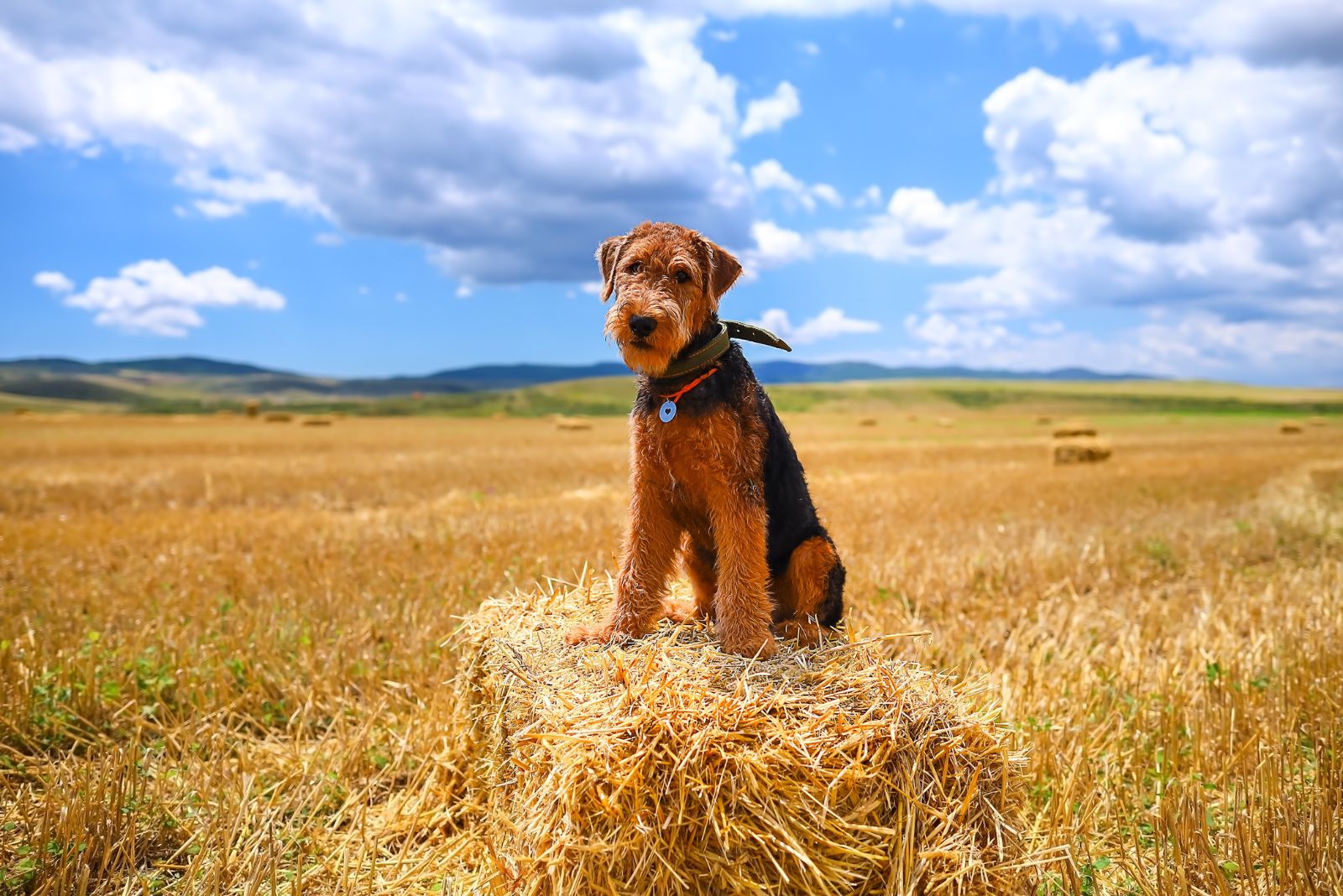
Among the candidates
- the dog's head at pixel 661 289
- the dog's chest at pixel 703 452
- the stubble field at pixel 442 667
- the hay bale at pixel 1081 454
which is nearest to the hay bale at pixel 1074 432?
the hay bale at pixel 1081 454

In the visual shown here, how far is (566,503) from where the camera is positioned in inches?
513

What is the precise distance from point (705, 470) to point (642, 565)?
0.61 meters

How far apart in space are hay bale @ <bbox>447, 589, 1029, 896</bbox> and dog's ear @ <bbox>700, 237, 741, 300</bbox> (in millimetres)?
1528

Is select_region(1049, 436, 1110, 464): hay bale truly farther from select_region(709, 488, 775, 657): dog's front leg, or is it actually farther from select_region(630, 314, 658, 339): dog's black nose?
select_region(630, 314, 658, 339): dog's black nose

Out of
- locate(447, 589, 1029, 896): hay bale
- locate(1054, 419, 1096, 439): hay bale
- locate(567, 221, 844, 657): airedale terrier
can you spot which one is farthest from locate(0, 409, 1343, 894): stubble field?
locate(1054, 419, 1096, 439): hay bale

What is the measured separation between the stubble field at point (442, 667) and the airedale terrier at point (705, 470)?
134cm

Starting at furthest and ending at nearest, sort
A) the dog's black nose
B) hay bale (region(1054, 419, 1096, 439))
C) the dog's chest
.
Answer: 1. hay bale (region(1054, 419, 1096, 439))
2. the dog's chest
3. the dog's black nose

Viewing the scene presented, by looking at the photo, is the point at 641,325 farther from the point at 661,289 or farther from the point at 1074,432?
the point at 1074,432

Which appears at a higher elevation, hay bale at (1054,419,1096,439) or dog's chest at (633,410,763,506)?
dog's chest at (633,410,763,506)

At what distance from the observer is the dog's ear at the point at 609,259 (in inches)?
130

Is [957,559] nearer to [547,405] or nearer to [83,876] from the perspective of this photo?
[83,876]

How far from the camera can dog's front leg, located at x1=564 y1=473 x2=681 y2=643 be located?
138 inches

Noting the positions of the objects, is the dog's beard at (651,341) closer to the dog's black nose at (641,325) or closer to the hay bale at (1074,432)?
the dog's black nose at (641,325)

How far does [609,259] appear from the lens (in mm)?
3391
